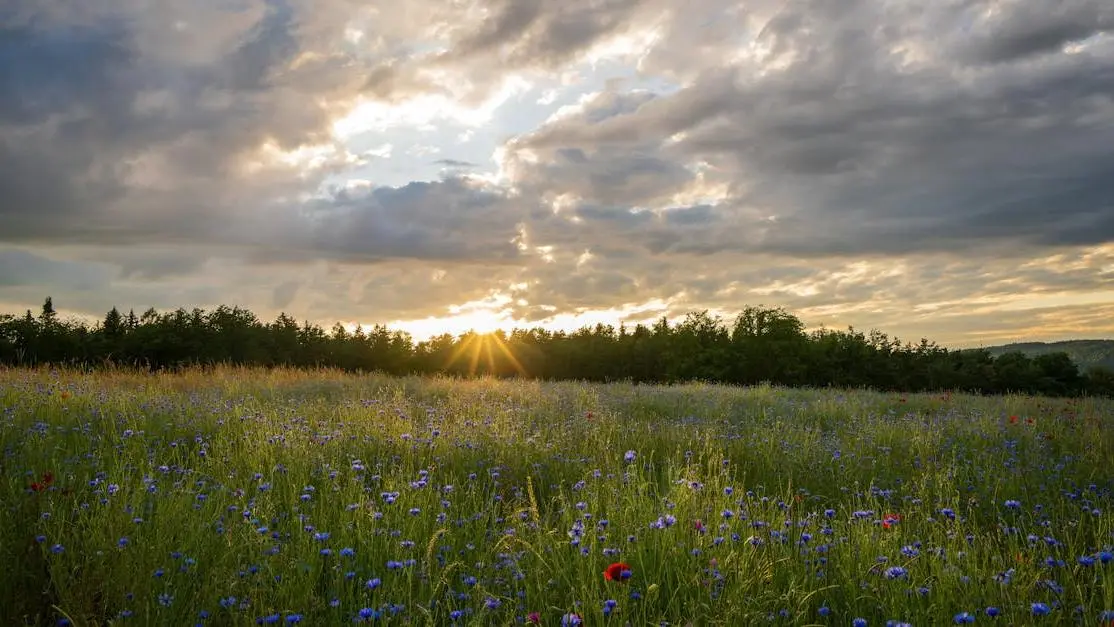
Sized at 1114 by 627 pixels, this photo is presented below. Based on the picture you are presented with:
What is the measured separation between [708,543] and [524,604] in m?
1.06

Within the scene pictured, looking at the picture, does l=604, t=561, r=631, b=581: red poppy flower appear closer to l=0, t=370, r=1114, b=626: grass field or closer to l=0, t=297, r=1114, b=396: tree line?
l=0, t=370, r=1114, b=626: grass field

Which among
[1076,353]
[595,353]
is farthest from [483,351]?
[1076,353]

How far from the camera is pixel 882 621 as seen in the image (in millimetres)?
3367

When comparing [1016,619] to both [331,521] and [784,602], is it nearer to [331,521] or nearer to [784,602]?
[784,602]

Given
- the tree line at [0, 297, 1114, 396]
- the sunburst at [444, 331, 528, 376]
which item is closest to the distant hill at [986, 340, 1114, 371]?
the tree line at [0, 297, 1114, 396]

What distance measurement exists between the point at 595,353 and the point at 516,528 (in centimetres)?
3316

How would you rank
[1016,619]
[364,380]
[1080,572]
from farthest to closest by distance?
[364,380] < [1080,572] < [1016,619]

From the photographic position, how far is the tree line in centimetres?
3058

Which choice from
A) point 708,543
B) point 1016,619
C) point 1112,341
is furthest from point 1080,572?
point 1112,341

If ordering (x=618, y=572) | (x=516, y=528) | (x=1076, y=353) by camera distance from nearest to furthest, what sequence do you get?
1. (x=618, y=572)
2. (x=516, y=528)
3. (x=1076, y=353)

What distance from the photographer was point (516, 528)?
4277mm

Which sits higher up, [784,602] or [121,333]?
[121,333]

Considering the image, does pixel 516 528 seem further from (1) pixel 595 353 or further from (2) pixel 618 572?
(1) pixel 595 353

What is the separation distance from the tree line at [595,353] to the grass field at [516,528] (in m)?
19.9
